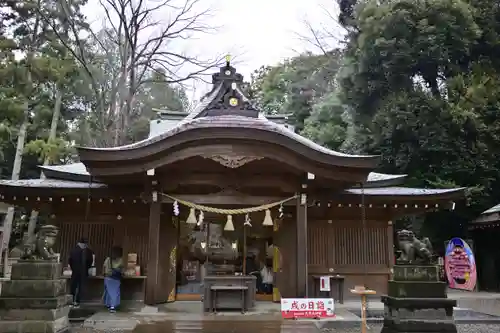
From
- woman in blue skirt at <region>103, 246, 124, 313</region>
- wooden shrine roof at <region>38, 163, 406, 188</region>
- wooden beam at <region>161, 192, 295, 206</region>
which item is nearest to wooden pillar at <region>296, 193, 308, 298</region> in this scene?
wooden beam at <region>161, 192, 295, 206</region>

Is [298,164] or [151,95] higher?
[151,95]

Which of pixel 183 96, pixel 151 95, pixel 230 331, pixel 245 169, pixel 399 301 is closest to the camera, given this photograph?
pixel 399 301

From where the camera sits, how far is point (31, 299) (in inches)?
289

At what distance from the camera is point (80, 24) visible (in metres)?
22.5

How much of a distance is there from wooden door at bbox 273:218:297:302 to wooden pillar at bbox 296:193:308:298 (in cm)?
144

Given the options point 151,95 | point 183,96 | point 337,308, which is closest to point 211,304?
point 337,308

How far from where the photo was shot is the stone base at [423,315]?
7629 millimetres

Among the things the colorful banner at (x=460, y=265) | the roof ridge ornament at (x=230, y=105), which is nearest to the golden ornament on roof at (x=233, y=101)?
the roof ridge ornament at (x=230, y=105)

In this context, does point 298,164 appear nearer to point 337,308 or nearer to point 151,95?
point 337,308

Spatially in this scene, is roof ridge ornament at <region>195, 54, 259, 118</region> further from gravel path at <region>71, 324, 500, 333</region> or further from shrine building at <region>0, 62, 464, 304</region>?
gravel path at <region>71, 324, 500, 333</region>

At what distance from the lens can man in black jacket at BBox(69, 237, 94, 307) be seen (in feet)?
35.2

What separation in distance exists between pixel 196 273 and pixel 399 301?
680 centimetres

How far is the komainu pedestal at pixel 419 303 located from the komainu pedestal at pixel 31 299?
601 cm

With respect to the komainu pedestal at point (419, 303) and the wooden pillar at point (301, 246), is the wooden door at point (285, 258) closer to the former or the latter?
the wooden pillar at point (301, 246)
